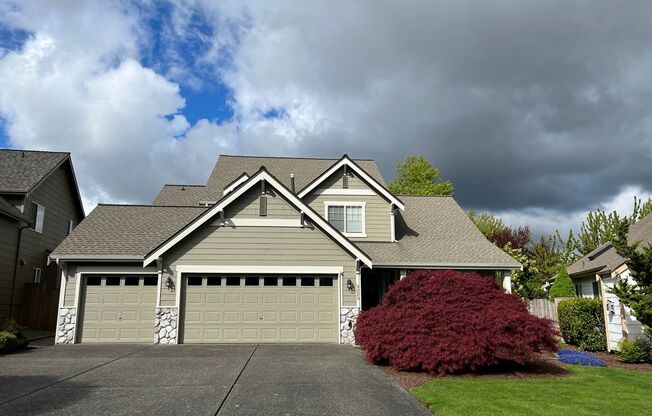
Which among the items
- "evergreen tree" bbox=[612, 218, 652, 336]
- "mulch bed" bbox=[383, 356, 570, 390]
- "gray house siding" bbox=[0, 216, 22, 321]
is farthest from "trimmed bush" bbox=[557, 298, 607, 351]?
"gray house siding" bbox=[0, 216, 22, 321]

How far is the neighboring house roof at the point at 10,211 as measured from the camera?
18953mm

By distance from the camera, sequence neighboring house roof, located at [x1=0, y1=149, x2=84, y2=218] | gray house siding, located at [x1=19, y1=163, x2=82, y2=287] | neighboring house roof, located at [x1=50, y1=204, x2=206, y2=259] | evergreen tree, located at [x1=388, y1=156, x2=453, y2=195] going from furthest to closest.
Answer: evergreen tree, located at [x1=388, y1=156, x2=453, y2=195] < gray house siding, located at [x1=19, y1=163, x2=82, y2=287] < neighboring house roof, located at [x1=0, y1=149, x2=84, y2=218] < neighboring house roof, located at [x1=50, y1=204, x2=206, y2=259]

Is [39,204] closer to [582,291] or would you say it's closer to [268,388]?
[268,388]

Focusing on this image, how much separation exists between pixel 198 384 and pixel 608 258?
53.1ft

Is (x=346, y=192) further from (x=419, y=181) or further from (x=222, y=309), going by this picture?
(x=419, y=181)

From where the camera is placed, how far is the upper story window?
22141mm

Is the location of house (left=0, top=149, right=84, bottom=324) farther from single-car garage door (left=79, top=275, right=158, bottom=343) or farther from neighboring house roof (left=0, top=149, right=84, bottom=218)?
single-car garage door (left=79, top=275, right=158, bottom=343)

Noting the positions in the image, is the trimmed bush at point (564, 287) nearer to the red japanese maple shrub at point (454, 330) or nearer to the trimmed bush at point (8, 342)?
the red japanese maple shrub at point (454, 330)

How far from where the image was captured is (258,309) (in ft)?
52.9

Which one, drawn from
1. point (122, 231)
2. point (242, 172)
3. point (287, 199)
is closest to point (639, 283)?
point (287, 199)

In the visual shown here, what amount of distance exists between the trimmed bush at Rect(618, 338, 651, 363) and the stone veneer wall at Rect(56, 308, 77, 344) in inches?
672

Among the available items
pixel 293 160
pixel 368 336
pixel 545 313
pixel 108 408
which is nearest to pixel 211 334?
pixel 368 336

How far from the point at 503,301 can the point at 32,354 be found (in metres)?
12.8

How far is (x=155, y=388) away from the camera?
8812 mm
